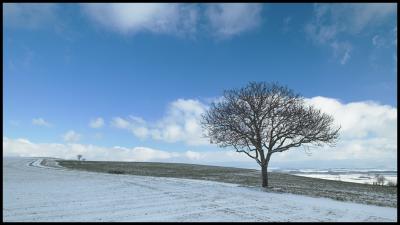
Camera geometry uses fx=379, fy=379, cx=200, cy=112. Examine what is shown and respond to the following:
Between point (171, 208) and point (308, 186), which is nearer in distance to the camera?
point (171, 208)

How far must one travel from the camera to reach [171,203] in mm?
19594

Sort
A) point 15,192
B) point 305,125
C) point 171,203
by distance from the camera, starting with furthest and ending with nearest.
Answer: point 305,125 → point 15,192 → point 171,203

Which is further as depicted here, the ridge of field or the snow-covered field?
the ridge of field

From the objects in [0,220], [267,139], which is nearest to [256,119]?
[267,139]

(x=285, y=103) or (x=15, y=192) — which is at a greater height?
(x=285, y=103)

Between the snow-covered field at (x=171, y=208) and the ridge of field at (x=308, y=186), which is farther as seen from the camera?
the ridge of field at (x=308, y=186)

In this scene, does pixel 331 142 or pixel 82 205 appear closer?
pixel 82 205

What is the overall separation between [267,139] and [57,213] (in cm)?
1987

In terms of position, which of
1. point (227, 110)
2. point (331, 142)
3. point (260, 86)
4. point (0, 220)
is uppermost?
point (260, 86)

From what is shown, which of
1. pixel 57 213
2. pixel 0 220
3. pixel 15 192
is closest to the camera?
pixel 0 220

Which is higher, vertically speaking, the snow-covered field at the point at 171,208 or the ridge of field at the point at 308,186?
the ridge of field at the point at 308,186

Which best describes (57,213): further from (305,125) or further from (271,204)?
(305,125)

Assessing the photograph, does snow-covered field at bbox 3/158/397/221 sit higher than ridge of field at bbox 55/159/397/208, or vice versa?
ridge of field at bbox 55/159/397/208

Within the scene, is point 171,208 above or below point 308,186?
below
